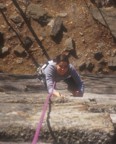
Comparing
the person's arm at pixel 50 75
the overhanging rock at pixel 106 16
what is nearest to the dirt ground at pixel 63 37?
the overhanging rock at pixel 106 16

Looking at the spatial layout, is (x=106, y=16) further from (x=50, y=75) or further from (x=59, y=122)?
(x=59, y=122)

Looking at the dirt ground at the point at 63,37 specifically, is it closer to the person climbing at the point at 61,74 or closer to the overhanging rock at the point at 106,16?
the overhanging rock at the point at 106,16

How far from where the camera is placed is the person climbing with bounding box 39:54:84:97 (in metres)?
5.24

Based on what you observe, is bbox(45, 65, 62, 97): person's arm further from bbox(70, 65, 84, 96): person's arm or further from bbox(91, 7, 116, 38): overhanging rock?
bbox(91, 7, 116, 38): overhanging rock

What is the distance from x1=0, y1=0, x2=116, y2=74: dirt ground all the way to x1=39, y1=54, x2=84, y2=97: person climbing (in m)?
3.26

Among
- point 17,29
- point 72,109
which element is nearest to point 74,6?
point 17,29

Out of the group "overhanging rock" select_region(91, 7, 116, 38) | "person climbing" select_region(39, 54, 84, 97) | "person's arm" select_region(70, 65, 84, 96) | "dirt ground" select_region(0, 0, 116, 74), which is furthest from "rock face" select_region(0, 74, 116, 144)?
"overhanging rock" select_region(91, 7, 116, 38)

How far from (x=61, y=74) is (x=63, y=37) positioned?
4.09 meters

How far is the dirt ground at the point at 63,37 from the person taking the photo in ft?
30.2

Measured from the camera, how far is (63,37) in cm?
950

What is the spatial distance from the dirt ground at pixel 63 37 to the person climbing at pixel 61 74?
10.7 ft

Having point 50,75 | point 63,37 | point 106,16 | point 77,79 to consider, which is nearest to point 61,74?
point 50,75

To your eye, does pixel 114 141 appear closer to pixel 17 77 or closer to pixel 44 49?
pixel 17 77

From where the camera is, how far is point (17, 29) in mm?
9531
